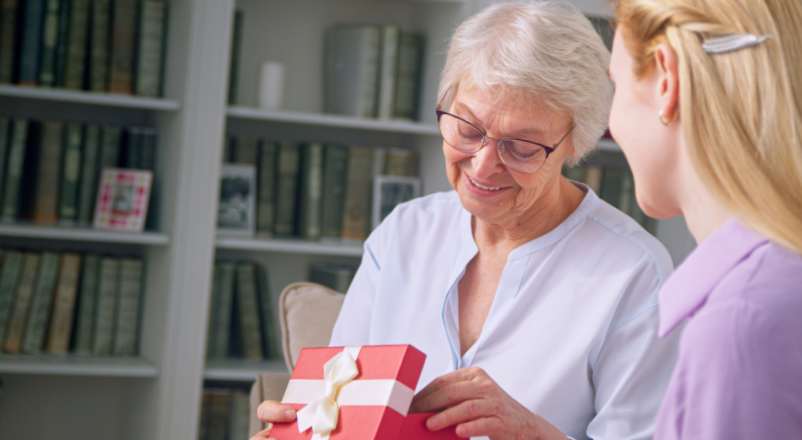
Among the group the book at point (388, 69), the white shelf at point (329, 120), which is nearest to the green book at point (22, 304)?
the white shelf at point (329, 120)

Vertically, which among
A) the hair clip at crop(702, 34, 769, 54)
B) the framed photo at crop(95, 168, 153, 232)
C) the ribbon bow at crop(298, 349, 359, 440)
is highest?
the hair clip at crop(702, 34, 769, 54)

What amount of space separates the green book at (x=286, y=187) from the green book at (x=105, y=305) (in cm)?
50

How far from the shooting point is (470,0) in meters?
3.42

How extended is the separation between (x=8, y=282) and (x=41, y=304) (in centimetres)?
11

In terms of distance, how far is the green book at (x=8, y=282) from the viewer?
10.5 feet

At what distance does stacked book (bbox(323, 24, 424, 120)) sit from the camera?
137 inches

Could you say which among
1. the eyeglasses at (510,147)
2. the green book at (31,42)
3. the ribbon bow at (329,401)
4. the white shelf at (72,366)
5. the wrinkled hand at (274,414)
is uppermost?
the green book at (31,42)

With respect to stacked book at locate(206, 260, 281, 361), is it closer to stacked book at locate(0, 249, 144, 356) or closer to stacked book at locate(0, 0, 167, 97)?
stacked book at locate(0, 249, 144, 356)

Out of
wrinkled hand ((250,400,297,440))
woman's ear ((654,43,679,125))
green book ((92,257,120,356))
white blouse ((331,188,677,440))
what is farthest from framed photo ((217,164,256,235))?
woman's ear ((654,43,679,125))

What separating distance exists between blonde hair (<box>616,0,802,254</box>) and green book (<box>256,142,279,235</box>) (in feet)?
8.22

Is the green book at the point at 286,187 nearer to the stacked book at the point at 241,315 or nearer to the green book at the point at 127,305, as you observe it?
the stacked book at the point at 241,315

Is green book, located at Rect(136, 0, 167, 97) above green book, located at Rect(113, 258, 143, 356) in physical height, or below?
above

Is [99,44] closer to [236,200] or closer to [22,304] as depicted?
[236,200]

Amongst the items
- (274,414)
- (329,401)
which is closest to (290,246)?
(274,414)
